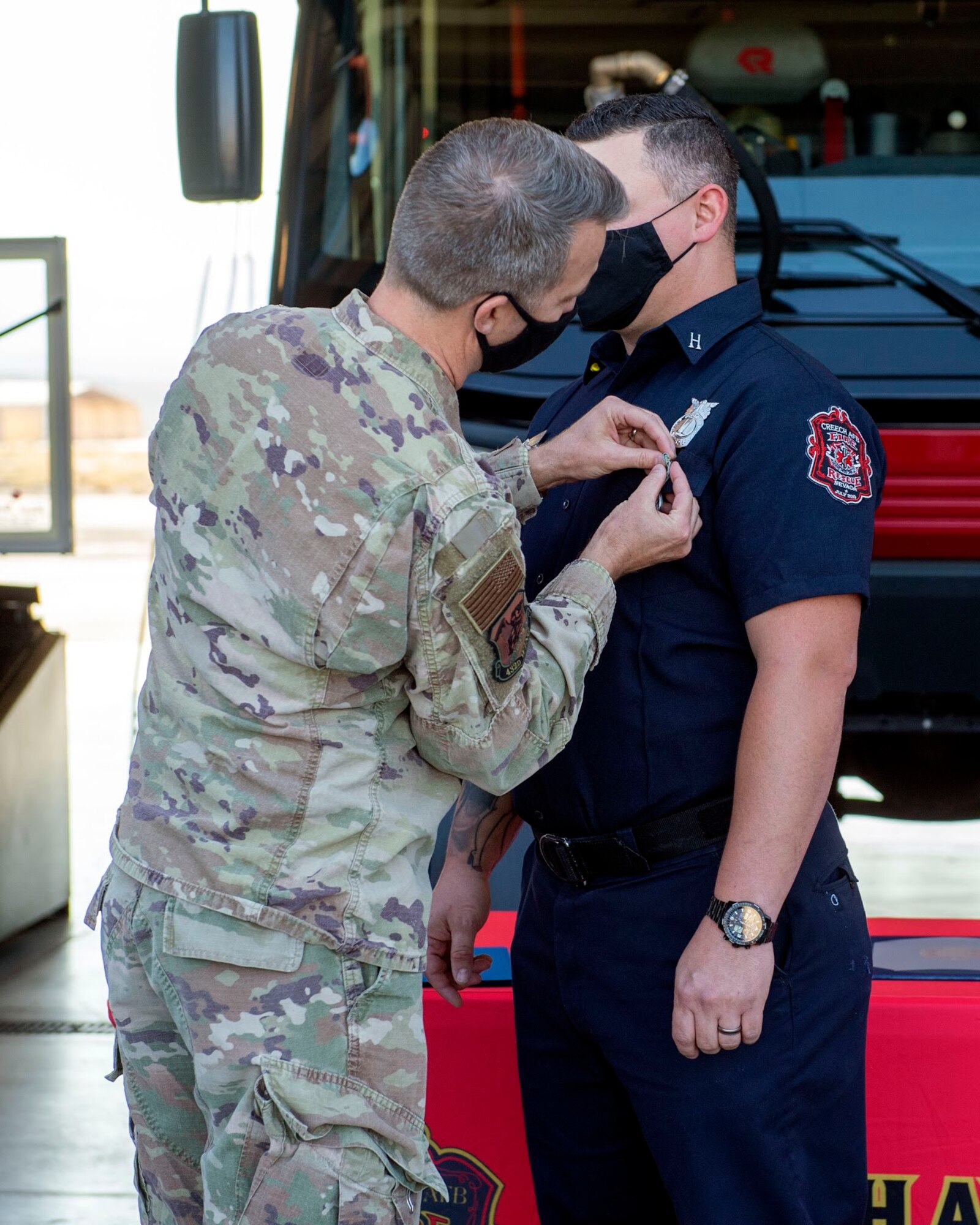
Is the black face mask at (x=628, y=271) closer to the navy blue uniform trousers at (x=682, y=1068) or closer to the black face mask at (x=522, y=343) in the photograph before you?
the black face mask at (x=522, y=343)

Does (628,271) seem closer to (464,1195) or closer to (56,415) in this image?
(464,1195)

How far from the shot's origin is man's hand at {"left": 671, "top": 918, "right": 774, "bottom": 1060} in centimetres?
155

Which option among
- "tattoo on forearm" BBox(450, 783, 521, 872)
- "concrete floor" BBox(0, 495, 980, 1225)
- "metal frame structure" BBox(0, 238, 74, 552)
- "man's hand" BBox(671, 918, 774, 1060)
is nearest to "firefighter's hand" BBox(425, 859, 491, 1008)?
"tattoo on forearm" BBox(450, 783, 521, 872)

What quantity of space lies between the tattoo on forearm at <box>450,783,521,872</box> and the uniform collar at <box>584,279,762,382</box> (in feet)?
2.03

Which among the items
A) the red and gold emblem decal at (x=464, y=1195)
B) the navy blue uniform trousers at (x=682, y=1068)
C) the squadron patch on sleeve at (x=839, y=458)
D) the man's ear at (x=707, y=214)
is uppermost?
the man's ear at (x=707, y=214)

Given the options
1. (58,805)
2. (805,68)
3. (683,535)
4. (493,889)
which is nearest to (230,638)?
(683,535)

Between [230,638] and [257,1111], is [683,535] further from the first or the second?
[257,1111]

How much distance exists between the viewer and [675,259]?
178cm

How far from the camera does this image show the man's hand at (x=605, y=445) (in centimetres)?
162

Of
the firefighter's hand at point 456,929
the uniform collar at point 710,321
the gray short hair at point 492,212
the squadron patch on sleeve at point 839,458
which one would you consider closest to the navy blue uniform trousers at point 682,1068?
the firefighter's hand at point 456,929

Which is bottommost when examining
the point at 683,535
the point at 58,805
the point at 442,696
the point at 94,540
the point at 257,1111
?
the point at 94,540

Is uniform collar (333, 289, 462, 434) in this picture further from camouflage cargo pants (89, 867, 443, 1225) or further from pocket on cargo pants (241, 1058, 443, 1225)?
pocket on cargo pants (241, 1058, 443, 1225)

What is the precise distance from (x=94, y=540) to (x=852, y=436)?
18.3 m

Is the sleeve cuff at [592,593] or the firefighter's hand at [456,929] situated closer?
the sleeve cuff at [592,593]
